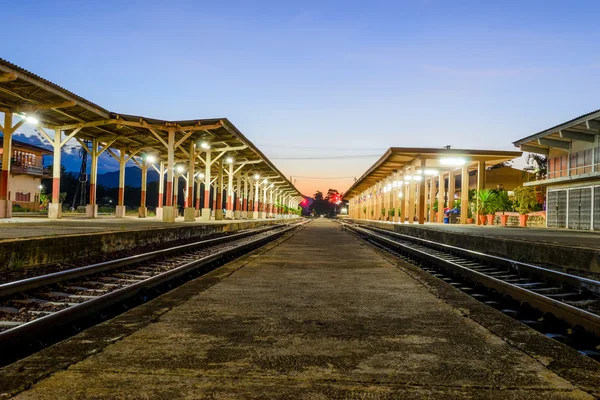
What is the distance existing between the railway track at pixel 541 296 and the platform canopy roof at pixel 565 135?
1523 cm

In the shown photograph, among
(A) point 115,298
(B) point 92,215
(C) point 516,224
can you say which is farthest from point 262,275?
(C) point 516,224

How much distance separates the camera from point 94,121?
71.9ft

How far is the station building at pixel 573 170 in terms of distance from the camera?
72.6 ft

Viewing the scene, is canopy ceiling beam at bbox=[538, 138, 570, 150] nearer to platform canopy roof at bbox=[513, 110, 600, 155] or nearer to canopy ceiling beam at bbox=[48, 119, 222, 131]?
platform canopy roof at bbox=[513, 110, 600, 155]

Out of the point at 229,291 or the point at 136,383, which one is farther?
the point at 229,291

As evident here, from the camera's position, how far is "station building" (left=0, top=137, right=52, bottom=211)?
43.0 meters

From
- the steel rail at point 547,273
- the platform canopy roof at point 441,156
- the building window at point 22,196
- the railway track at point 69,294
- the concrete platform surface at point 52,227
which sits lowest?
the railway track at point 69,294

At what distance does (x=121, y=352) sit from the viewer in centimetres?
306

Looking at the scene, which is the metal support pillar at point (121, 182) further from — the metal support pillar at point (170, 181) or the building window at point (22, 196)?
the building window at point (22, 196)

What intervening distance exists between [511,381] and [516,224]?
31923 mm

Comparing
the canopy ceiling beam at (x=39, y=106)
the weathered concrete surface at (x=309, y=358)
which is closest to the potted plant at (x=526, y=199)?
the canopy ceiling beam at (x=39, y=106)

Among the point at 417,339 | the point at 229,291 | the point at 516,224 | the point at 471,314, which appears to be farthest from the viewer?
the point at 516,224

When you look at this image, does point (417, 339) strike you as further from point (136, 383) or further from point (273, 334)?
point (136, 383)

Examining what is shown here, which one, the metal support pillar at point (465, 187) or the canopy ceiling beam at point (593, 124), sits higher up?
the canopy ceiling beam at point (593, 124)
